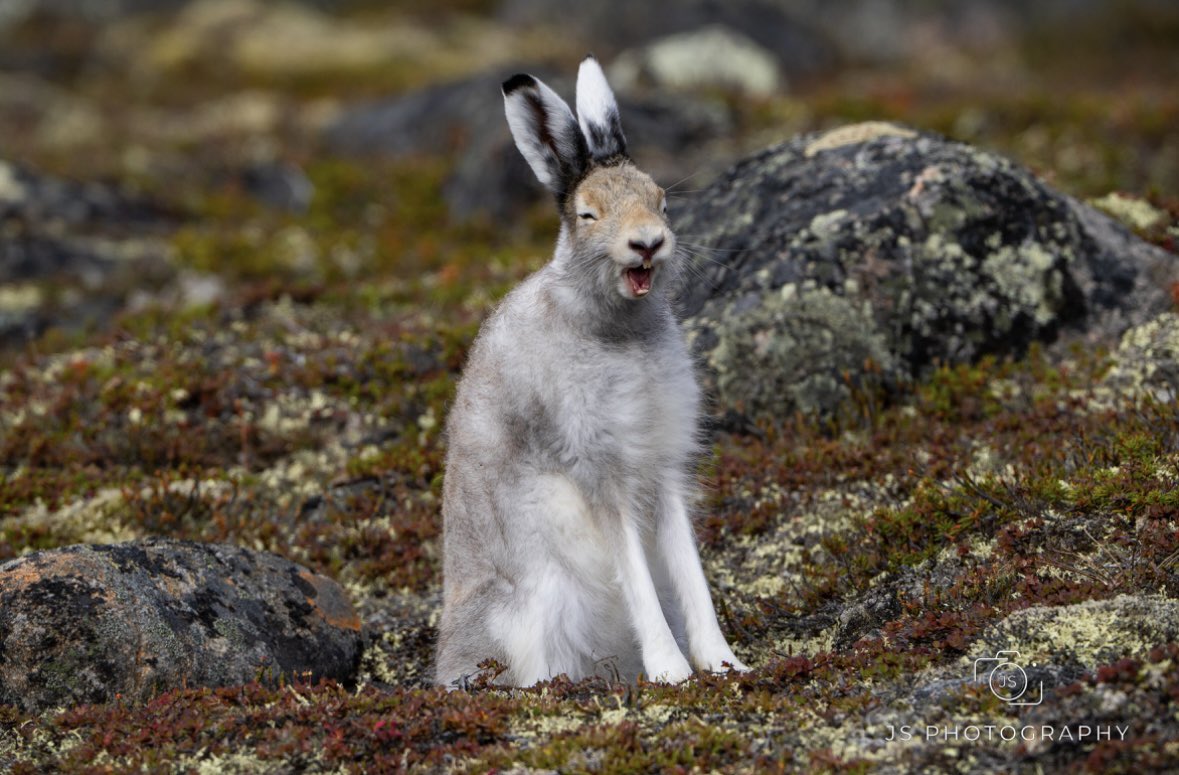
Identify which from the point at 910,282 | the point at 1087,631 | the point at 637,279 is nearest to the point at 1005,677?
the point at 1087,631

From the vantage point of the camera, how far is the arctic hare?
7664 millimetres

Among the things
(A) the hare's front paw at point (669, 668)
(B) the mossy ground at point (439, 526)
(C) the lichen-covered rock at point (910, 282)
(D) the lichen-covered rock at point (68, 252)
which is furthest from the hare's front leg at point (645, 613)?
(D) the lichen-covered rock at point (68, 252)

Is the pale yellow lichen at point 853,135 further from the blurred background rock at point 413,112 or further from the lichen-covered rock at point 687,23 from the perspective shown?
the lichen-covered rock at point 687,23

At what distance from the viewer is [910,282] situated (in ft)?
36.2

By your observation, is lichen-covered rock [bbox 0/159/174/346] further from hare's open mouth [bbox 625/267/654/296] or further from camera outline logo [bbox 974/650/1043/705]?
camera outline logo [bbox 974/650/1043/705]

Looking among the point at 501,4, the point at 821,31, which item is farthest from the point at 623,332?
the point at 501,4

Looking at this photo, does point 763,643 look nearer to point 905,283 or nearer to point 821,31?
point 905,283

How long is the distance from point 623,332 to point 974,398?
13.9 feet

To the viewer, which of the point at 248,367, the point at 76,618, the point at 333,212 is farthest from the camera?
the point at 333,212

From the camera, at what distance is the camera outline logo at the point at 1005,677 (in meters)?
6.16

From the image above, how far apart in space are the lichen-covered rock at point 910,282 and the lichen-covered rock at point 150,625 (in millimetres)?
4554

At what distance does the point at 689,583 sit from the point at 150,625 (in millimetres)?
3570

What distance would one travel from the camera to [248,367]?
1271 centimetres

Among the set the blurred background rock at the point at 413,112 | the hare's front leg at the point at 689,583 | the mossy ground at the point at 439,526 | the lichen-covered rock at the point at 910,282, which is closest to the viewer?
the mossy ground at the point at 439,526
